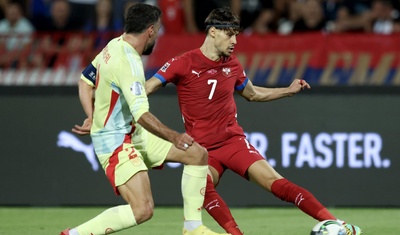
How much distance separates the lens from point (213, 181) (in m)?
8.65

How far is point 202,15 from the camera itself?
13531 mm

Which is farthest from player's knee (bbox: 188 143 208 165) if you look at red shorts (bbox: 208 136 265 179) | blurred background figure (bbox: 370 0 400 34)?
blurred background figure (bbox: 370 0 400 34)

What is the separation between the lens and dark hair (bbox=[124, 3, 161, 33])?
7.70 meters

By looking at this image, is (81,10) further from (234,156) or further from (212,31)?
(234,156)

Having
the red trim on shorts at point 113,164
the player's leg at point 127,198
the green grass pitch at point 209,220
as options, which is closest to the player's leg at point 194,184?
the player's leg at point 127,198

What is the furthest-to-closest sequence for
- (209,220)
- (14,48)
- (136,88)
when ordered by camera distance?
(14,48)
(209,220)
(136,88)

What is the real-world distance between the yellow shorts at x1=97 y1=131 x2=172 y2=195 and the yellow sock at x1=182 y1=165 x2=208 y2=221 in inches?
10.9

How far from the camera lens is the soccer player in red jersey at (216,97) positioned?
8.49 meters

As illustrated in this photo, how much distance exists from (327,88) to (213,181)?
3.35m

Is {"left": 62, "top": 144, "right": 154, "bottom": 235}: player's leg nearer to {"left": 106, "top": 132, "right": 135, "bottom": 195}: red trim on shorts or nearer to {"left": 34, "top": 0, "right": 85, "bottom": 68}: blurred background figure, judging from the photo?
{"left": 106, "top": 132, "right": 135, "bottom": 195}: red trim on shorts

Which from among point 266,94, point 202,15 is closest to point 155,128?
point 266,94

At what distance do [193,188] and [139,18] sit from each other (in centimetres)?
136

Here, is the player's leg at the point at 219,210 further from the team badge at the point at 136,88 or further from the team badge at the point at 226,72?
the team badge at the point at 136,88

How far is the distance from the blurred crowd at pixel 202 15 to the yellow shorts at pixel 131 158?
503cm
